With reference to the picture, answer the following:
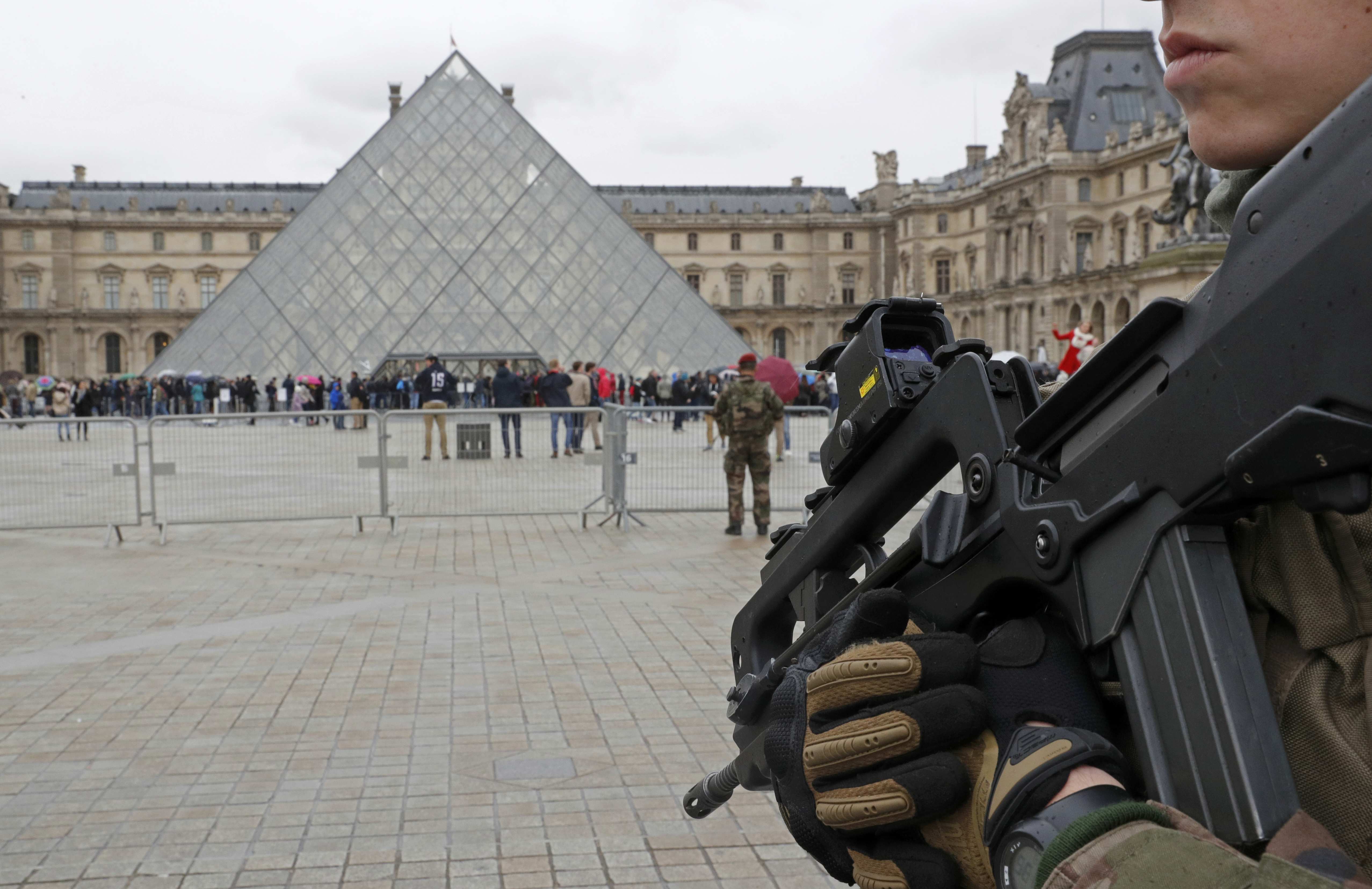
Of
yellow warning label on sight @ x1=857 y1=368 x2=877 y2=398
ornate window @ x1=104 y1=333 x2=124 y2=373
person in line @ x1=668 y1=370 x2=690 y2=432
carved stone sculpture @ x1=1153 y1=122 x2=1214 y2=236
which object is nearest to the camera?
yellow warning label on sight @ x1=857 y1=368 x2=877 y2=398

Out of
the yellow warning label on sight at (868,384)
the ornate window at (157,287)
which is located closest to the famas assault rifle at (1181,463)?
the yellow warning label on sight at (868,384)

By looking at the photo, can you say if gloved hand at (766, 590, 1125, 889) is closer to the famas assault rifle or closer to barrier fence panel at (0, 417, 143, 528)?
the famas assault rifle

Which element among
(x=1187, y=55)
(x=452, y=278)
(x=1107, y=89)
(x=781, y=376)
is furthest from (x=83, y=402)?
(x=1107, y=89)

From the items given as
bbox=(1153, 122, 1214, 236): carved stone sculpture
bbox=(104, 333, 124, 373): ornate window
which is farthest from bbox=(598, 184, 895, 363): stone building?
bbox=(1153, 122, 1214, 236): carved stone sculpture

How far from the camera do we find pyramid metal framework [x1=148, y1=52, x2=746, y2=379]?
30562mm

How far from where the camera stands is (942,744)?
945 mm

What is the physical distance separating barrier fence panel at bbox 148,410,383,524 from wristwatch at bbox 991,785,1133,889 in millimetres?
8818

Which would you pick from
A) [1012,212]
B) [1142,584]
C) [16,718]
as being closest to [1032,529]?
[1142,584]

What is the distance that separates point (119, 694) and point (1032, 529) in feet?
14.8

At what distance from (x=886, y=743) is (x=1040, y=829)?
0.14 metres

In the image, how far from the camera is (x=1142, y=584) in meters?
0.89

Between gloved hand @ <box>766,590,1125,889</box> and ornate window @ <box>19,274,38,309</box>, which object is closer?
gloved hand @ <box>766,590,1125,889</box>

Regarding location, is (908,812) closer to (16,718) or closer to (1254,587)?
(1254,587)

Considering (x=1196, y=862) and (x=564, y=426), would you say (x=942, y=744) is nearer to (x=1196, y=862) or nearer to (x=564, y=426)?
(x=1196, y=862)
